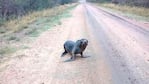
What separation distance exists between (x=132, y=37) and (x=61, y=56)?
14.6ft

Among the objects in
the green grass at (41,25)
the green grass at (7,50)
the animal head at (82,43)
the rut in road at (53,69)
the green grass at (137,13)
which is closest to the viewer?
the rut in road at (53,69)

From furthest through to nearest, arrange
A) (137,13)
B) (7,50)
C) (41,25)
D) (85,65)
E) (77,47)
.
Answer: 1. (137,13)
2. (41,25)
3. (7,50)
4. (77,47)
5. (85,65)

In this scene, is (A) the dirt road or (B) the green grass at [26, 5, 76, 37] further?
(B) the green grass at [26, 5, 76, 37]

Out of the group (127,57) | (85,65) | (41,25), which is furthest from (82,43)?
(41,25)

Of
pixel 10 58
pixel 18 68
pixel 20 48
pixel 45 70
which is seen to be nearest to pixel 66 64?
pixel 45 70

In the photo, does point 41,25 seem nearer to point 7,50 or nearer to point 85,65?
point 7,50

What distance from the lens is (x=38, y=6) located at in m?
45.4

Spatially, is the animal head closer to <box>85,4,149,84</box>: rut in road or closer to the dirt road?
the dirt road

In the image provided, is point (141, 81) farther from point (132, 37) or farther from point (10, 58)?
point (132, 37)

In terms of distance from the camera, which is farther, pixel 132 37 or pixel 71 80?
pixel 132 37

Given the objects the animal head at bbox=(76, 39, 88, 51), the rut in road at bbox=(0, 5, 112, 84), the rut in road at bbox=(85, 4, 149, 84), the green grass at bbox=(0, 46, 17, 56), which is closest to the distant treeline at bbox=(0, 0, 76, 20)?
the green grass at bbox=(0, 46, 17, 56)

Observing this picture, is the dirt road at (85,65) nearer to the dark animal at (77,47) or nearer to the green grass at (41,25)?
the dark animal at (77,47)

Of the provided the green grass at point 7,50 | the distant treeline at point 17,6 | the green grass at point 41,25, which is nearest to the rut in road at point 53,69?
the green grass at point 7,50

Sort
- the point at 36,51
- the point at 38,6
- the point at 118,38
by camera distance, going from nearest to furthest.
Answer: the point at 36,51 < the point at 118,38 < the point at 38,6
